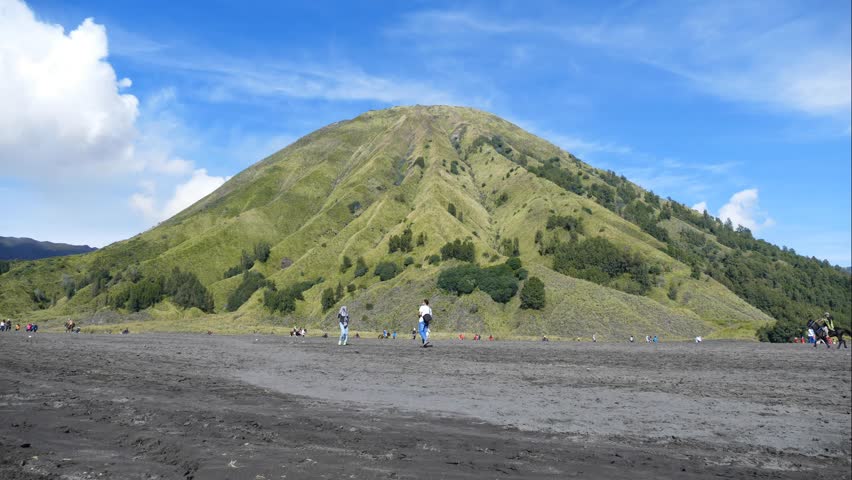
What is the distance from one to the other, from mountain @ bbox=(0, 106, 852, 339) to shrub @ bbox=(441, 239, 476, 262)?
29 centimetres

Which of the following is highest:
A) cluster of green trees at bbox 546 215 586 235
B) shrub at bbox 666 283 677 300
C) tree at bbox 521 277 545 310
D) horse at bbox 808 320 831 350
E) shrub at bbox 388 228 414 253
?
cluster of green trees at bbox 546 215 586 235

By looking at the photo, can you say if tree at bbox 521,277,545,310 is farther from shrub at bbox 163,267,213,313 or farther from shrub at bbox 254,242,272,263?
shrub at bbox 254,242,272,263

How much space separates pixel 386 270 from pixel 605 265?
5107cm

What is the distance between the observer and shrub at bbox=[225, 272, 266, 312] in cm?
12718

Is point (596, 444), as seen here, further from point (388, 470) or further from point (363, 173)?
point (363, 173)

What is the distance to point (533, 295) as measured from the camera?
73875 mm

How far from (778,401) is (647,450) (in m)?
7.39

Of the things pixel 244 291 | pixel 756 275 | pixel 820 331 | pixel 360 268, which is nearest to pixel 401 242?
pixel 360 268

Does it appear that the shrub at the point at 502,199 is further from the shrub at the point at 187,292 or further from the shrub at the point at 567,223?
the shrub at the point at 187,292

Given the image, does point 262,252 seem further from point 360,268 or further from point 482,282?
point 482,282

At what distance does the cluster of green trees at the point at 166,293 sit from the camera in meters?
123

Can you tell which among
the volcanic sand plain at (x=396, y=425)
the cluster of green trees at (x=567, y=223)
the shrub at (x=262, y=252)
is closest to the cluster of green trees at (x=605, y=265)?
the cluster of green trees at (x=567, y=223)

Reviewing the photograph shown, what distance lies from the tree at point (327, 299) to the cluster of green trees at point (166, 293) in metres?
46.0

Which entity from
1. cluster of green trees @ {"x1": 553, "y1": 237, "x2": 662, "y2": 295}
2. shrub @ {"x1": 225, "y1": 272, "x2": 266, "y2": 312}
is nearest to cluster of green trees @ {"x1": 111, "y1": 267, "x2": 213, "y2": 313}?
shrub @ {"x1": 225, "y1": 272, "x2": 266, "y2": 312}
